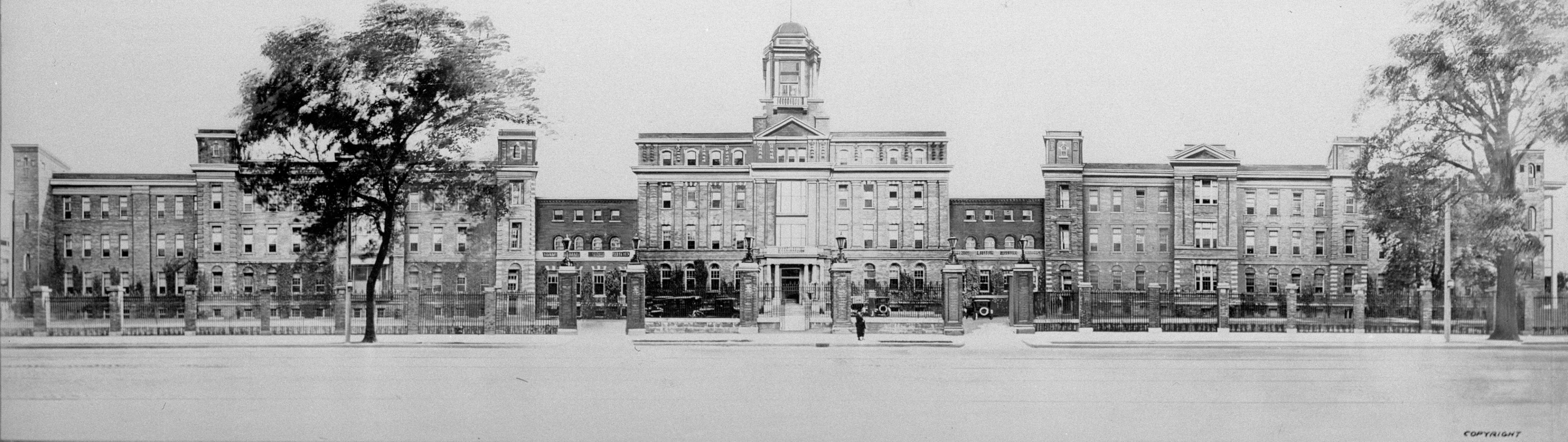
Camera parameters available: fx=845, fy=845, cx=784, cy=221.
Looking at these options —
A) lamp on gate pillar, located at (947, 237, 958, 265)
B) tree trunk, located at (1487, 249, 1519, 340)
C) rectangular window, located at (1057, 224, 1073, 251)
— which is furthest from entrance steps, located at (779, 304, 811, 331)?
tree trunk, located at (1487, 249, 1519, 340)

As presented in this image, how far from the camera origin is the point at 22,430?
294 inches

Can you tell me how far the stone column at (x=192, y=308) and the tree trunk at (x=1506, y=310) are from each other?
12.5m

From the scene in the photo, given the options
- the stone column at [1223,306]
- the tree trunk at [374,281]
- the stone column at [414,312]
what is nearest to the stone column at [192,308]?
the tree trunk at [374,281]

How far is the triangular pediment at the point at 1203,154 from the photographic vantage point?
25.5 feet

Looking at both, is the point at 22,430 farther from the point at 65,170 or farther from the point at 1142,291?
the point at 1142,291

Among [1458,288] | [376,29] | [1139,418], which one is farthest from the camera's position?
[1458,288]

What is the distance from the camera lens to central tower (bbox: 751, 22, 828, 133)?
7.46 metres

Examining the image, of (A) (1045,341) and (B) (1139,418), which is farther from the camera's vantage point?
(A) (1045,341)

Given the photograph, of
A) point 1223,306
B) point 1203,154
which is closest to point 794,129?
point 1203,154

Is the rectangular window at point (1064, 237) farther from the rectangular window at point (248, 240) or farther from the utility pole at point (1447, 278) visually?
the rectangular window at point (248, 240)

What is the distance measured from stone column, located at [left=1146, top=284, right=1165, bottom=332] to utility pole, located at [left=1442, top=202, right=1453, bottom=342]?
262cm

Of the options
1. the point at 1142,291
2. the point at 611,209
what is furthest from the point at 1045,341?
the point at 611,209

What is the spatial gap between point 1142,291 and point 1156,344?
0.61m

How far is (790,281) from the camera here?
8.34 meters
